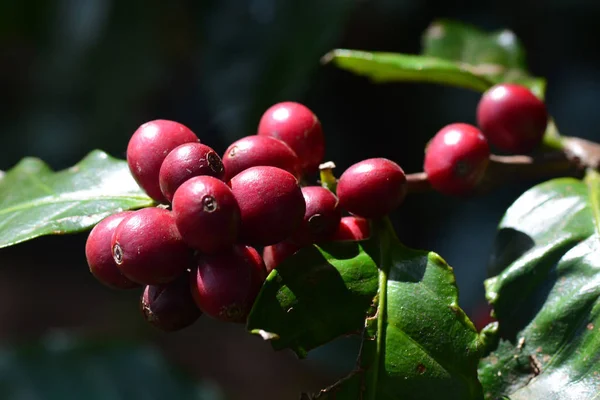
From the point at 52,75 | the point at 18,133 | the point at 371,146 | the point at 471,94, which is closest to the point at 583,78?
the point at 471,94

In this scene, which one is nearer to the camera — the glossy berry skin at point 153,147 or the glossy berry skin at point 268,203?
the glossy berry skin at point 268,203

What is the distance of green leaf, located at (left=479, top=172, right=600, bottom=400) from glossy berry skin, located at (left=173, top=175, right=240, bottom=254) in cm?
54

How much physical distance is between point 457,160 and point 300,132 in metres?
0.32

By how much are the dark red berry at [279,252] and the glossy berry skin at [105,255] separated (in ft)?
0.82

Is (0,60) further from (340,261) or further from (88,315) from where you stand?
(340,261)

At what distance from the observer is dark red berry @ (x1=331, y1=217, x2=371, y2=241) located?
4.45ft

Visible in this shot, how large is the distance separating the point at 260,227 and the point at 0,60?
539 cm

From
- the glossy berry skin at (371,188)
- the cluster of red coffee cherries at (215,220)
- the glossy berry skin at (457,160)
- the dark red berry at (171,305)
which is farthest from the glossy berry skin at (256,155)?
the glossy berry skin at (457,160)

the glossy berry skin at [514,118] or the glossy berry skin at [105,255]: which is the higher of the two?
the glossy berry skin at [514,118]

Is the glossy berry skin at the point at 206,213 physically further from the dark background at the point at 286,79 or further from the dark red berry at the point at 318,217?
the dark background at the point at 286,79

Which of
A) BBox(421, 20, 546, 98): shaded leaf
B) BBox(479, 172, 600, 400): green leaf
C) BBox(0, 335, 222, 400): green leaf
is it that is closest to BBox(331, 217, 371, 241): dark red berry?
Answer: BBox(479, 172, 600, 400): green leaf

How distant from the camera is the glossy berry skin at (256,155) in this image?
1274 millimetres

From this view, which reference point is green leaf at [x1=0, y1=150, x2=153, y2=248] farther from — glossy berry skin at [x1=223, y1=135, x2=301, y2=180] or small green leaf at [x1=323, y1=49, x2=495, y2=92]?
small green leaf at [x1=323, y1=49, x2=495, y2=92]

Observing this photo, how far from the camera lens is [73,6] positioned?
382 centimetres
